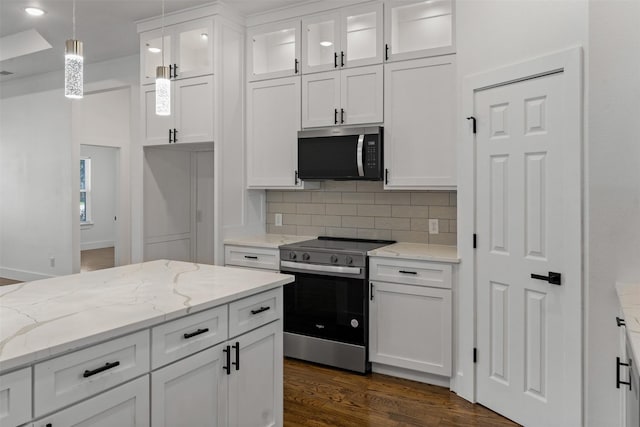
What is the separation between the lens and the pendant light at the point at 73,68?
180 centimetres

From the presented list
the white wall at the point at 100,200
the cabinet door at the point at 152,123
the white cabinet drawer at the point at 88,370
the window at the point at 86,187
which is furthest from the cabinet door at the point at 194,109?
the window at the point at 86,187

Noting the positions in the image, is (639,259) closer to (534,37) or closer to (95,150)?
(534,37)

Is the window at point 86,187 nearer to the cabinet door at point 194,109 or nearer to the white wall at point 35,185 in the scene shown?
the white wall at point 35,185

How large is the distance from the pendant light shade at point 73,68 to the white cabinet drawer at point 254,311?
1.11 meters

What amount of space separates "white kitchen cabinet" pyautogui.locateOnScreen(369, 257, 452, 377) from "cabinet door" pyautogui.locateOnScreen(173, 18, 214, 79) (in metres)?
2.27

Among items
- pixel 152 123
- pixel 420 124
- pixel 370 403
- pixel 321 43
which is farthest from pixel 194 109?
pixel 370 403

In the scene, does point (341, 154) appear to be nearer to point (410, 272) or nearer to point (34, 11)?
point (410, 272)

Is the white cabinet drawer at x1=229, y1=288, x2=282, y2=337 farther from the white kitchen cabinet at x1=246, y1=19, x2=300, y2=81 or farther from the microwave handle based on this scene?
the white kitchen cabinet at x1=246, y1=19, x2=300, y2=81

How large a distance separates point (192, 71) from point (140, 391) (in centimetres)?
307

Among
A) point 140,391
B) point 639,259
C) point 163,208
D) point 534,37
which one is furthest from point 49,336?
point 163,208

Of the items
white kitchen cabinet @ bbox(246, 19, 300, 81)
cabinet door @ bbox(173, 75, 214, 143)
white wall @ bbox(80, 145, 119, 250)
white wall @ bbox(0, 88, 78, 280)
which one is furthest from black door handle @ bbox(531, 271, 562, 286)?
white wall @ bbox(80, 145, 119, 250)

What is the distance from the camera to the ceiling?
12.4ft

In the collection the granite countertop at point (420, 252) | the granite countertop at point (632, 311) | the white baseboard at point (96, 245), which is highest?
the granite countertop at point (420, 252)

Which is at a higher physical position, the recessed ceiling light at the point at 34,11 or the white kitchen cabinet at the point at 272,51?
the recessed ceiling light at the point at 34,11
